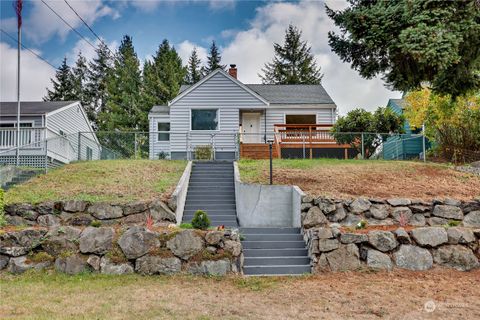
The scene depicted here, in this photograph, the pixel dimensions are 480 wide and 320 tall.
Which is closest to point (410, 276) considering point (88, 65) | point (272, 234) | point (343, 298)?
point (343, 298)

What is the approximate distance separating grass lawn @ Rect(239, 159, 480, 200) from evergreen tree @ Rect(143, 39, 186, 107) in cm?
2305

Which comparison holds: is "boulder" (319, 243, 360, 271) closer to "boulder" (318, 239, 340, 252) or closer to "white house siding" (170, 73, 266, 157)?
"boulder" (318, 239, 340, 252)

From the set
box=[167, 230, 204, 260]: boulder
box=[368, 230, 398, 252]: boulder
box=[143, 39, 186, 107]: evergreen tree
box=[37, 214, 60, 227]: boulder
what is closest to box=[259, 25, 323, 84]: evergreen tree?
box=[143, 39, 186, 107]: evergreen tree

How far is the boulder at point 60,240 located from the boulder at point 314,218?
17.2 ft

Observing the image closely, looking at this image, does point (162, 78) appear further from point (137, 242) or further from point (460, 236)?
point (460, 236)

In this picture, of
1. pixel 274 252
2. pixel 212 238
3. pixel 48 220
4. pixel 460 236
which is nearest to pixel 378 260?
pixel 460 236

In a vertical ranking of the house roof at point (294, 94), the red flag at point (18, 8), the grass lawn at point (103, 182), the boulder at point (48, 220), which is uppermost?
the red flag at point (18, 8)

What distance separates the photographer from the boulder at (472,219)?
35.2 feet

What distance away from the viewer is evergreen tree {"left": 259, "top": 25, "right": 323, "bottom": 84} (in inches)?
1666

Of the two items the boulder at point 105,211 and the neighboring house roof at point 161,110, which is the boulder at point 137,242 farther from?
the neighboring house roof at point 161,110

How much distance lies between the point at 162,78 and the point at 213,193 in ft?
91.7

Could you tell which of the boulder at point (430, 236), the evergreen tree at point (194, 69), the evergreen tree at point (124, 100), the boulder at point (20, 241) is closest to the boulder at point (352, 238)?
the boulder at point (430, 236)

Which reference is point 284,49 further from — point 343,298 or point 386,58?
point 343,298

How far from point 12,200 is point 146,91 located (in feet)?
93.3
